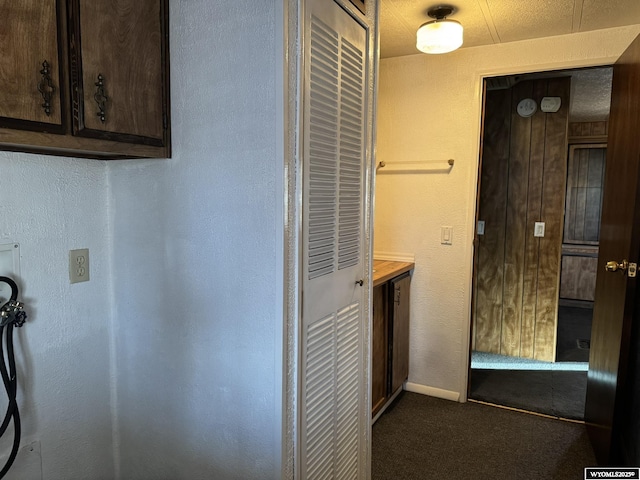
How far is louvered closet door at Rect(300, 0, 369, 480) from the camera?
1414 millimetres

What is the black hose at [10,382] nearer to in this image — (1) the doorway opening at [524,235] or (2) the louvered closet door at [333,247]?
(2) the louvered closet door at [333,247]

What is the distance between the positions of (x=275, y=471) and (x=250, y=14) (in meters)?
1.34

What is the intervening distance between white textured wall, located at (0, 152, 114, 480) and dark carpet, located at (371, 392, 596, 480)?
1332 millimetres

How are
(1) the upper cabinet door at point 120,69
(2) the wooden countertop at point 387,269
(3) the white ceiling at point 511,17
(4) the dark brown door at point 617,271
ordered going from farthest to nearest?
(2) the wooden countertop at point 387,269, (3) the white ceiling at point 511,17, (4) the dark brown door at point 617,271, (1) the upper cabinet door at point 120,69

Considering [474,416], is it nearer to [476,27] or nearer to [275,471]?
[275,471]

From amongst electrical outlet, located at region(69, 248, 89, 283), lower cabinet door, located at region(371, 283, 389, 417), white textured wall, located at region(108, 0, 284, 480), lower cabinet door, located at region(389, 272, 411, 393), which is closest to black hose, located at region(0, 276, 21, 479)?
electrical outlet, located at region(69, 248, 89, 283)

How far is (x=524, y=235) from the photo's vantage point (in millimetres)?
3547

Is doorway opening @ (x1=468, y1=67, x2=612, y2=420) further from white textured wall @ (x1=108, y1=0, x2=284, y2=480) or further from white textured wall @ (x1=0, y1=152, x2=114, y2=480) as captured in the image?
white textured wall @ (x1=0, y1=152, x2=114, y2=480)

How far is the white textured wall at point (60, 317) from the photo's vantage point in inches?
52.7

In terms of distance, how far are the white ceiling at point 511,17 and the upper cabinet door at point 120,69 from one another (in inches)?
48.1

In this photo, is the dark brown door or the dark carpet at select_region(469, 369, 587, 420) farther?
the dark carpet at select_region(469, 369, 587, 420)

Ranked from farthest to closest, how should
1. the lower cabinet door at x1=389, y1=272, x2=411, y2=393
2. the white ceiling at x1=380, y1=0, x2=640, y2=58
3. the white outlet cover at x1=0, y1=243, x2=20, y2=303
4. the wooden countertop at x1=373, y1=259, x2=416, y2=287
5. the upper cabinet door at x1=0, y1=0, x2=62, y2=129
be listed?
the lower cabinet door at x1=389, y1=272, x2=411, y2=393
the wooden countertop at x1=373, y1=259, x2=416, y2=287
the white ceiling at x1=380, y1=0, x2=640, y2=58
the white outlet cover at x1=0, y1=243, x2=20, y2=303
the upper cabinet door at x1=0, y1=0, x2=62, y2=129

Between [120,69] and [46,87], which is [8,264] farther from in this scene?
[120,69]

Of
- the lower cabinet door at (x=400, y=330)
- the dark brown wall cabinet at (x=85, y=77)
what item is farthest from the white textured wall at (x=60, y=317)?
the lower cabinet door at (x=400, y=330)
